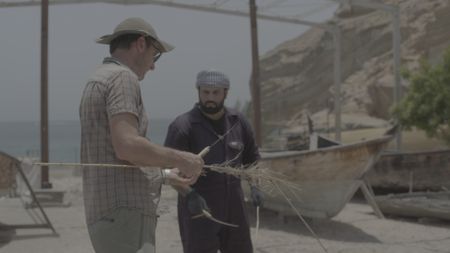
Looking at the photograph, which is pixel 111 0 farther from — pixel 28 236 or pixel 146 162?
pixel 146 162

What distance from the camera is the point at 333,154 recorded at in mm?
8430

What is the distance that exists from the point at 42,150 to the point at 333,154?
6.63 meters

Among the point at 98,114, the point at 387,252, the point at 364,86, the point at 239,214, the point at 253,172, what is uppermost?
the point at 364,86

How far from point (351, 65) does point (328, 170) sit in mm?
32773

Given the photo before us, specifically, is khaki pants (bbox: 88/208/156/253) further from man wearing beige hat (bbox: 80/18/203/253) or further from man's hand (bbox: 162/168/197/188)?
man's hand (bbox: 162/168/197/188)

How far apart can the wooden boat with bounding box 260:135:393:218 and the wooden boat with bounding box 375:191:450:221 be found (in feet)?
2.87

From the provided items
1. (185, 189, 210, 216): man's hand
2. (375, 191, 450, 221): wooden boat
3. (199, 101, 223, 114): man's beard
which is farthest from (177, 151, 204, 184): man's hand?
(375, 191, 450, 221): wooden boat

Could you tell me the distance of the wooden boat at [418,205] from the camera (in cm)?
870

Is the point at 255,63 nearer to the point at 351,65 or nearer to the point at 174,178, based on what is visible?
the point at 174,178

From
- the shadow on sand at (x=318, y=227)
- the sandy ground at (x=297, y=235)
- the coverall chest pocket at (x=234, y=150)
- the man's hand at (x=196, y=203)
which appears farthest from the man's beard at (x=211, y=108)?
the shadow on sand at (x=318, y=227)

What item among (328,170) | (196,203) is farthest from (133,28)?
(328,170)

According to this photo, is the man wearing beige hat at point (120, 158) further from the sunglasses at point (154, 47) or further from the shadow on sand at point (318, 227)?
the shadow on sand at point (318, 227)

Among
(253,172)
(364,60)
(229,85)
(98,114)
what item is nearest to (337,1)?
(229,85)

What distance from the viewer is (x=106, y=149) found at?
268cm
